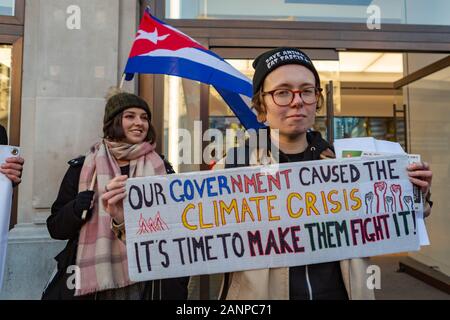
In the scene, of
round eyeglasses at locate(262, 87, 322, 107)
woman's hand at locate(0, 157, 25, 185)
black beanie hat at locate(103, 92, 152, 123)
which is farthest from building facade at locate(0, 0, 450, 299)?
round eyeglasses at locate(262, 87, 322, 107)

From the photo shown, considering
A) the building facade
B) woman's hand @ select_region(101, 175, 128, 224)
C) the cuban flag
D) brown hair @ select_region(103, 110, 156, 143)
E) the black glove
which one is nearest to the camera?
woman's hand @ select_region(101, 175, 128, 224)

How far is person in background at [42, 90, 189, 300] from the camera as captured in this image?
1.98 metres

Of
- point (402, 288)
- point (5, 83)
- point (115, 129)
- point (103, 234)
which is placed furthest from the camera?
point (402, 288)

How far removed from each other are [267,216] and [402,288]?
4.97 meters

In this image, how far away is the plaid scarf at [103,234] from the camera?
6.52 ft

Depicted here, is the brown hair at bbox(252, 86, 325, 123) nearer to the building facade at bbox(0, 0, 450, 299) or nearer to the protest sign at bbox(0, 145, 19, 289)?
the protest sign at bbox(0, 145, 19, 289)

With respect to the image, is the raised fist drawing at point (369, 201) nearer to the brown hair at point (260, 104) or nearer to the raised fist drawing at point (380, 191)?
the raised fist drawing at point (380, 191)

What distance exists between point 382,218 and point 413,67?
547cm

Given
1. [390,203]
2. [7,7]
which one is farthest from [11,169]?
[7,7]

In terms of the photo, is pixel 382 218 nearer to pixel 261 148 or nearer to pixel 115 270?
pixel 261 148

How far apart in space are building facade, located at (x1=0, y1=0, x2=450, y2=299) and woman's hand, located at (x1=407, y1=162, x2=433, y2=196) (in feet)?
7.92

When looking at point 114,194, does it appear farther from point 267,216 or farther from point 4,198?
point 4,198

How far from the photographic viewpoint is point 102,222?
202cm

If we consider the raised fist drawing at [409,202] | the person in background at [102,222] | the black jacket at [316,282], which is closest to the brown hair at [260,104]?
the black jacket at [316,282]
